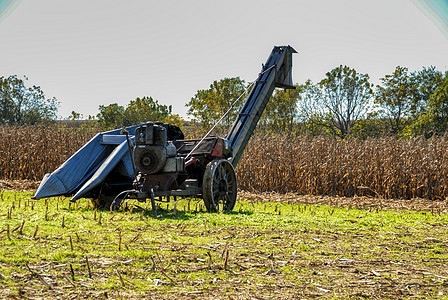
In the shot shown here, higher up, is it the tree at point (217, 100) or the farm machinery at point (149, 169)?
the tree at point (217, 100)

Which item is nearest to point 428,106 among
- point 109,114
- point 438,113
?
point 438,113

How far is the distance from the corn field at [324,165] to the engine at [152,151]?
26.2 ft

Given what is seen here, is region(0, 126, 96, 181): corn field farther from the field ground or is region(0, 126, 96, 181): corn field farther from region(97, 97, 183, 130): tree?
region(97, 97, 183, 130): tree

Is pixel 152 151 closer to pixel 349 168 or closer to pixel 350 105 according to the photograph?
pixel 349 168

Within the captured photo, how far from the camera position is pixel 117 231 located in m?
6.24

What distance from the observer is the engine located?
780cm

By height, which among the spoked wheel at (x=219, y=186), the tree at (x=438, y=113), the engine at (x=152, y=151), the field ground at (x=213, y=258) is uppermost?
the tree at (x=438, y=113)

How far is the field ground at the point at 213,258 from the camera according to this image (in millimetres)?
3949

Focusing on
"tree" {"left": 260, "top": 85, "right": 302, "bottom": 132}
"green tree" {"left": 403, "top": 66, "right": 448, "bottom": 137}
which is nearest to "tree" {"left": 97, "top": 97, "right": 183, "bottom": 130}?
"tree" {"left": 260, "top": 85, "right": 302, "bottom": 132}

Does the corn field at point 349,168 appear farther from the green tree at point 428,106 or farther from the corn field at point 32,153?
the green tree at point 428,106

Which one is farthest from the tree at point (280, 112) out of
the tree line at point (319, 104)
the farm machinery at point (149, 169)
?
the farm machinery at point (149, 169)

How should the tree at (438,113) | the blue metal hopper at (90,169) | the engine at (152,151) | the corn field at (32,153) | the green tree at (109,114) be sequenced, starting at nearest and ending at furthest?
the engine at (152,151)
the blue metal hopper at (90,169)
the corn field at (32,153)
the tree at (438,113)
the green tree at (109,114)

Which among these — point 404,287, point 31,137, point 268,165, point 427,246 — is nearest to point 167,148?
point 427,246

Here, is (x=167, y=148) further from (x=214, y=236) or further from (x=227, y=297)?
(x=227, y=297)
